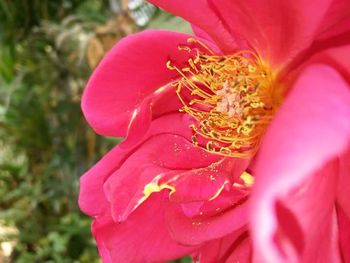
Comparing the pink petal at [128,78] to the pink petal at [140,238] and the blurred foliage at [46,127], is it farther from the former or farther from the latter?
the blurred foliage at [46,127]

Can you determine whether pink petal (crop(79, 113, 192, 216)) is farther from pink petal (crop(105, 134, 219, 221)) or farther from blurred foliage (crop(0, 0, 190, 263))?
blurred foliage (crop(0, 0, 190, 263))

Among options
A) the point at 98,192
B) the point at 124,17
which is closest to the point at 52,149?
the point at 124,17

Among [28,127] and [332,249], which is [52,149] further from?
[332,249]

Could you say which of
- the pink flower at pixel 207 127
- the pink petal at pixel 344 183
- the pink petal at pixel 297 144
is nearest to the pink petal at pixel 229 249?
the pink flower at pixel 207 127

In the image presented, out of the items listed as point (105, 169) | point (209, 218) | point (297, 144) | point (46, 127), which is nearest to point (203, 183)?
point (209, 218)

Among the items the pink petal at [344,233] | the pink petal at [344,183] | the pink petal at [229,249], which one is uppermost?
the pink petal at [344,183]

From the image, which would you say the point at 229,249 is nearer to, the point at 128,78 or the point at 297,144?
the point at 128,78
